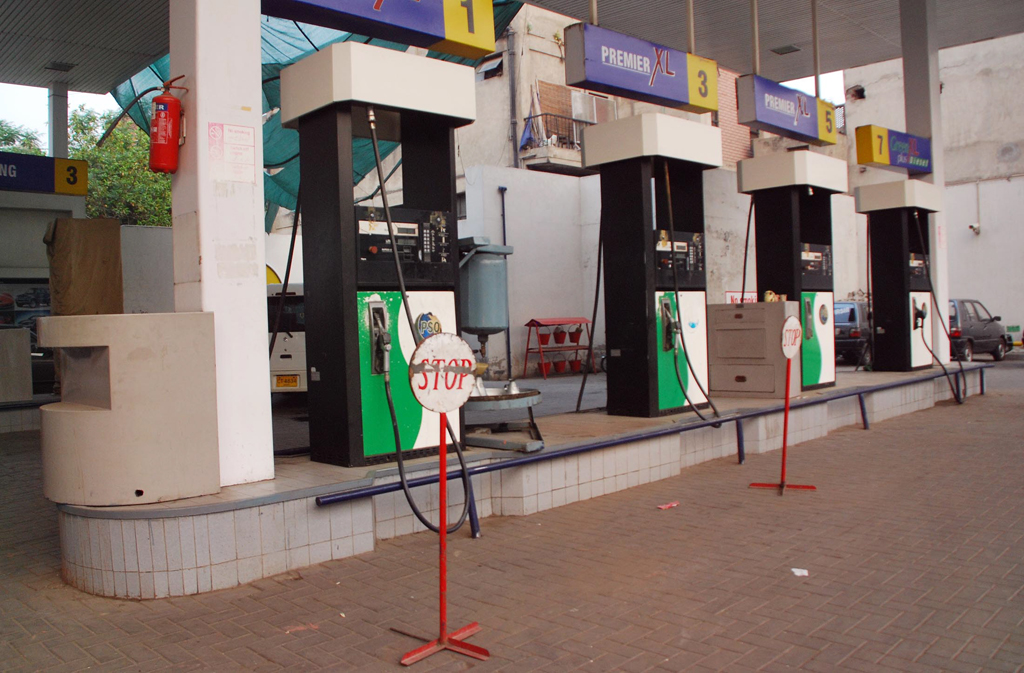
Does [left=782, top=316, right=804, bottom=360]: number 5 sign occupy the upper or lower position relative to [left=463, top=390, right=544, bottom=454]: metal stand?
upper

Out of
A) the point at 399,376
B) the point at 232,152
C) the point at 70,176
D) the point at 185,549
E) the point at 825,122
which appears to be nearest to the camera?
the point at 185,549

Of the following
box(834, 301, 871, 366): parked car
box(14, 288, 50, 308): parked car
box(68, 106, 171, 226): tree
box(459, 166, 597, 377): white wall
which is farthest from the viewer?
box(68, 106, 171, 226): tree

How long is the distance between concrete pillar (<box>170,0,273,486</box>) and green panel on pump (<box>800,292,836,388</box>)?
7.51 meters

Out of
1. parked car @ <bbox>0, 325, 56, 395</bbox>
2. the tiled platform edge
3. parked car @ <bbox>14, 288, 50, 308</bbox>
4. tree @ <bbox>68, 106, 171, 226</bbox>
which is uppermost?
tree @ <bbox>68, 106, 171, 226</bbox>

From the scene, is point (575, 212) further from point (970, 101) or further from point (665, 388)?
point (970, 101)

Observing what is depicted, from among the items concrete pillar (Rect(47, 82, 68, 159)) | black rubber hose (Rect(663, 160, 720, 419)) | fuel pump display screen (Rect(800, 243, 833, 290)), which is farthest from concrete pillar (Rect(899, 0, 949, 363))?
concrete pillar (Rect(47, 82, 68, 159))

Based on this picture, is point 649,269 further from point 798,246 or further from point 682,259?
point 798,246

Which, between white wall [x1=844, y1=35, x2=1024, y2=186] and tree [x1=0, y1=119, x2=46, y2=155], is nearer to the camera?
white wall [x1=844, y1=35, x2=1024, y2=186]

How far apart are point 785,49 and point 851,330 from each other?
7555 millimetres

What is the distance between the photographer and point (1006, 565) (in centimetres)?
493

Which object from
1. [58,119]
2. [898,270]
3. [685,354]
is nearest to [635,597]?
[685,354]

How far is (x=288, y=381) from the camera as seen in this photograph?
43.5 feet

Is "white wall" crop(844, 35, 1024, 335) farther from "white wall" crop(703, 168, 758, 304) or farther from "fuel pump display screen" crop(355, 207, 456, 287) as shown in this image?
"fuel pump display screen" crop(355, 207, 456, 287)

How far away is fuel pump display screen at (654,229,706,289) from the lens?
28.3 ft
